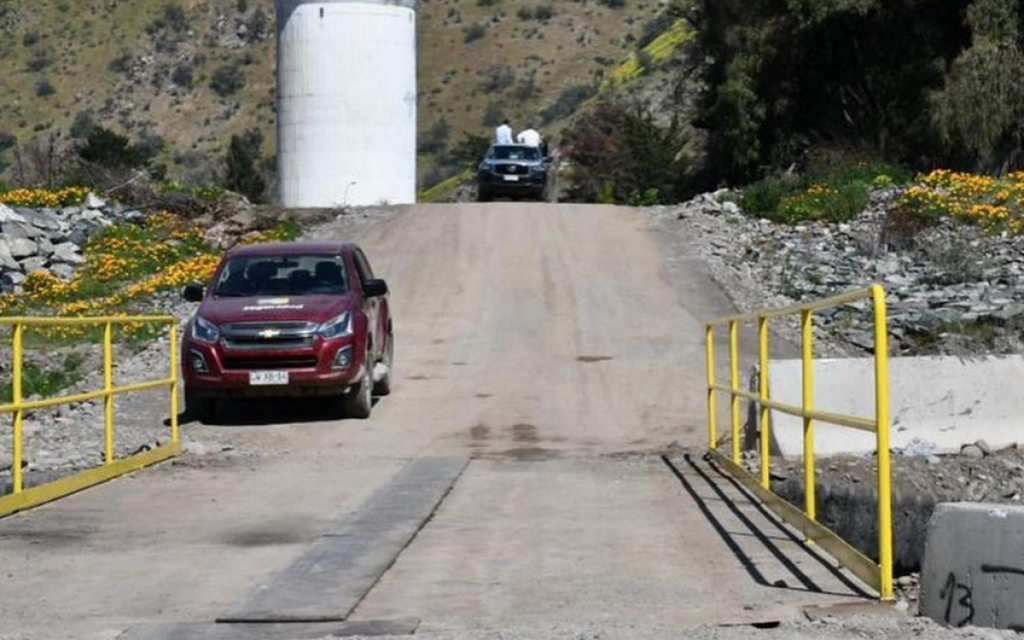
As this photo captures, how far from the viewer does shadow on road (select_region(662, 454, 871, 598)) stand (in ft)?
32.2

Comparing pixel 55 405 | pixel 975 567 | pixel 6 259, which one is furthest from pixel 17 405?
pixel 6 259

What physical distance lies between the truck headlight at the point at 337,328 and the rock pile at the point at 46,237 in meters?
16.2

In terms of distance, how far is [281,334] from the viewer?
773 inches

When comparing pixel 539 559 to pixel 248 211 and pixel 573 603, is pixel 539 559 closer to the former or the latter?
pixel 573 603

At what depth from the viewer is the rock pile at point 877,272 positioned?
80.2 feet

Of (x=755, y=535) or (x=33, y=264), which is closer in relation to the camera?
(x=755, y=535)

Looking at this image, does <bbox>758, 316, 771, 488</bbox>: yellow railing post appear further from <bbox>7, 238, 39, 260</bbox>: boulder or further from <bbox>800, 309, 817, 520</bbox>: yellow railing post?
<bbox>7, 238, 39, 260</bbox>: boulder

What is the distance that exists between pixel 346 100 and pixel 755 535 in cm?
3951

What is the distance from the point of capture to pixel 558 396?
22781mm

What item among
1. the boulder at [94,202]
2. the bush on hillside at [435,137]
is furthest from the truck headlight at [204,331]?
the bush on hillside at [435,137]

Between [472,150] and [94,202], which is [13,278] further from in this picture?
[472,150]

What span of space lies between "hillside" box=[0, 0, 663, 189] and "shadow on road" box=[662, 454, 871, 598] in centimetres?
7887

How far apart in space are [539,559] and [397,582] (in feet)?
3.68

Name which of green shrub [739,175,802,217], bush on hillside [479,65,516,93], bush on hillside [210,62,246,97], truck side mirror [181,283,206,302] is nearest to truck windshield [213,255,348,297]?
truck side mirror [181,283,206,302]
